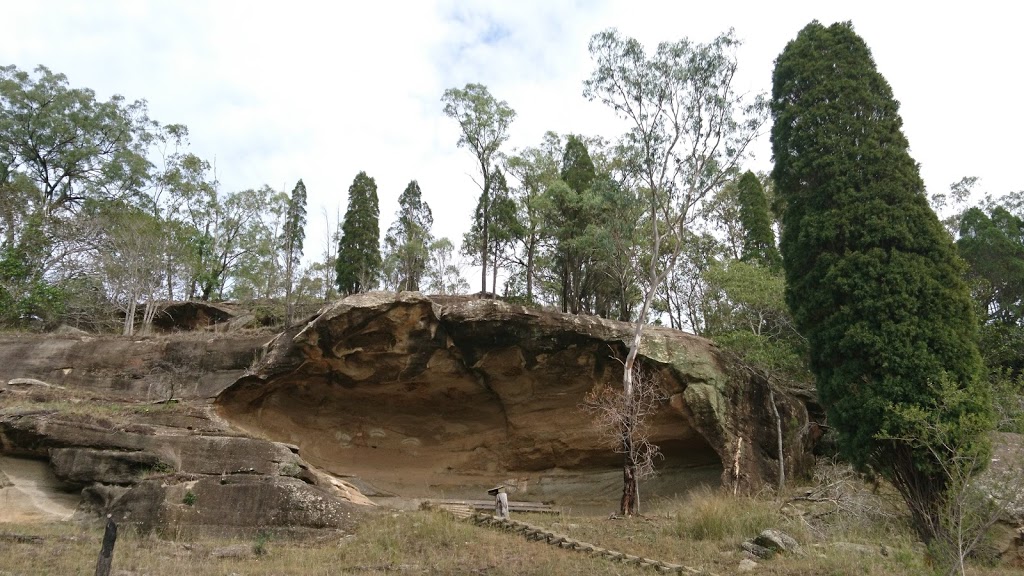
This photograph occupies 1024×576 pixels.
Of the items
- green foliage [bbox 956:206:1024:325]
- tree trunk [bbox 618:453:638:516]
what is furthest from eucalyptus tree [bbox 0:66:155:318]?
green foliage [bbox 956:206:1024:325]

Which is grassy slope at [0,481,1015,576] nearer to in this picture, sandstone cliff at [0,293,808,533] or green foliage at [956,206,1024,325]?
sandstone cliff at [0,293,808,533]

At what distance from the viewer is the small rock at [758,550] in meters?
10.8

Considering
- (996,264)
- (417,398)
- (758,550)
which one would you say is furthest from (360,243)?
(996,264)

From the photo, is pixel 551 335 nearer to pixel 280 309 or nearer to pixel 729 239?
pixel 280 309

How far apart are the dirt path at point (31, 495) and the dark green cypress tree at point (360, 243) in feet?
52.2

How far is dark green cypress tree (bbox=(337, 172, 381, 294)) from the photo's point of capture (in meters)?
30.8

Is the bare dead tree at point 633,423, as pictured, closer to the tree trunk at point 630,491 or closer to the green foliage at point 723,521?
the tree trunk at point 630,491

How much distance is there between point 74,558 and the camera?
34.0 ft

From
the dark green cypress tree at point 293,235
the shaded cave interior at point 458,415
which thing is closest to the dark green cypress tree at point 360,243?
the dark green cypress tree at point 293,235

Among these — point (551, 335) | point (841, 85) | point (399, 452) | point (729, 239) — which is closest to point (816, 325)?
point (841, 85)

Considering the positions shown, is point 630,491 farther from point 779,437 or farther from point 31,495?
point 31,495

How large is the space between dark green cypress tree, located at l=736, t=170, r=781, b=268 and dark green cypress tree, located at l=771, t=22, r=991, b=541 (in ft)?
42.4

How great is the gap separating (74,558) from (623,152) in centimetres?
1863

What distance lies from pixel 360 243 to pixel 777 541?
952 inches
